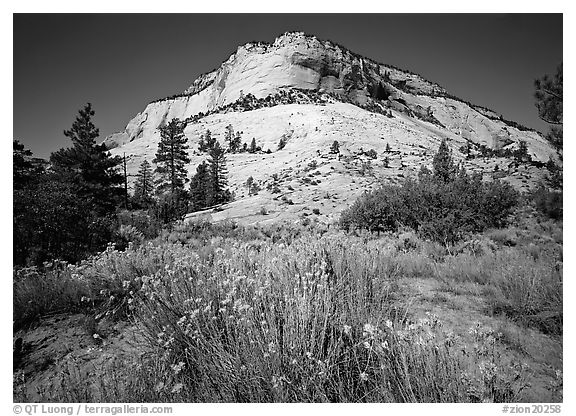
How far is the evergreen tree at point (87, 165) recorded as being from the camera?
61.6ft

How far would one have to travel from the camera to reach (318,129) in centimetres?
5125

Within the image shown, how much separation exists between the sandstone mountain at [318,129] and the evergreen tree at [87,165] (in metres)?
8.78

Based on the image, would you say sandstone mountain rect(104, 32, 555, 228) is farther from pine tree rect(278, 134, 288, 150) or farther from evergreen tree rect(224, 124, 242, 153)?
evergreen tree rect(224, 124, 242, 153)

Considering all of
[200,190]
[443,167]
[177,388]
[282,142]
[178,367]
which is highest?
[282,142]

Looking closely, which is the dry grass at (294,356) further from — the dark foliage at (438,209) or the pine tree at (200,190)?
the pine tree at (200,190)

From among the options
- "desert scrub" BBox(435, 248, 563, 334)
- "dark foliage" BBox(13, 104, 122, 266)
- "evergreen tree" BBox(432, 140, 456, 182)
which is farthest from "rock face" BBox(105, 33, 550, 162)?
"desert scrub" BBox(435, 248, 563, 334)

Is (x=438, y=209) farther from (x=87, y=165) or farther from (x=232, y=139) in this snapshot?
(x=232, y=139)

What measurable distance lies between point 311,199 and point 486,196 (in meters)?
9.61

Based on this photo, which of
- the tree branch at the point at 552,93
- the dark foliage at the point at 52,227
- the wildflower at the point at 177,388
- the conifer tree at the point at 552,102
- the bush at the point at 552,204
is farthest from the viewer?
the bush at the point at 552,204

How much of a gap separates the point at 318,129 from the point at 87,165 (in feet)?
127

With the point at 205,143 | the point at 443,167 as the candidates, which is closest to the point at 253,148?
the point at 205,143

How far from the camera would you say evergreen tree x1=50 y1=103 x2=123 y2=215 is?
18.8 m

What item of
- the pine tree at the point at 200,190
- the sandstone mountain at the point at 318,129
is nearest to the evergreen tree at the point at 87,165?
the pine tree at the point at 200,190
